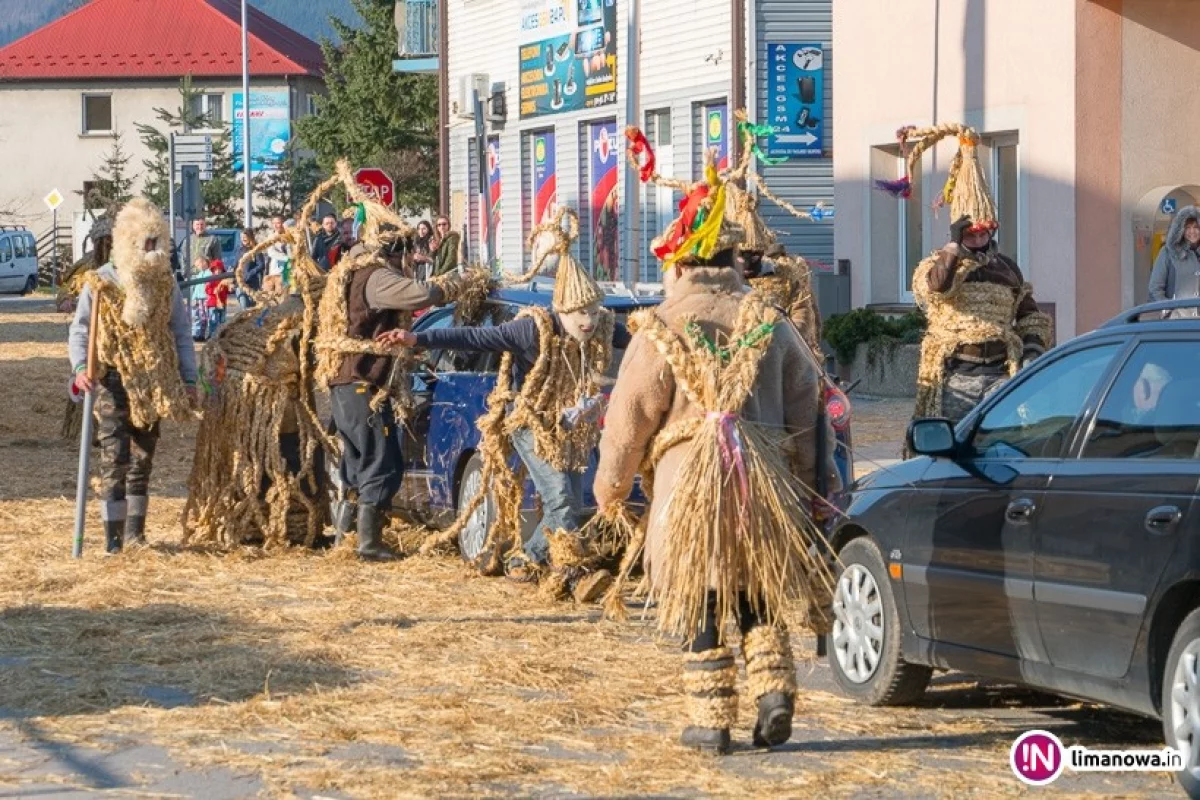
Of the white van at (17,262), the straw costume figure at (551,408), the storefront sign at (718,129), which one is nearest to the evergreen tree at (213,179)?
the white van at (17,262)

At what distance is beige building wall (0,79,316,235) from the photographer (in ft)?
263

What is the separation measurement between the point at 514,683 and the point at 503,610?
77.8 inches

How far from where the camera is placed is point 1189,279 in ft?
52.0

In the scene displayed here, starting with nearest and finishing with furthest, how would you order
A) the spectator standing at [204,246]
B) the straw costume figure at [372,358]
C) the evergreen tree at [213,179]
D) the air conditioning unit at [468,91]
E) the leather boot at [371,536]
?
the straw costume figure at [372,358], the leather boot at [371,536], the spectator standing at [204,246], the air conditioning unit at [468,91], the evergreen tree at [213,179]

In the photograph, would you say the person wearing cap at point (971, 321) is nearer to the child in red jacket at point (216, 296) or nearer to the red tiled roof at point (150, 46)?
the child in red jacket at point (216, 296)

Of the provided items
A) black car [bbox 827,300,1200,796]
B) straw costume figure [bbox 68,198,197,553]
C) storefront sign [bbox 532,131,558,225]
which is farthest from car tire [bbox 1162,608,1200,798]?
storefront sign [bbox 532,131,558,225]

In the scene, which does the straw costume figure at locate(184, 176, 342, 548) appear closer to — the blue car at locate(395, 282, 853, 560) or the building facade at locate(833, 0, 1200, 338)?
the blue car at locate(395, 282, 853, 560)

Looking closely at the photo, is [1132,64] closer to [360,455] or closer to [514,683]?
[360,455]

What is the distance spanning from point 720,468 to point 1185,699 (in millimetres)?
1752

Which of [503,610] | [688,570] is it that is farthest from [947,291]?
[688,570]

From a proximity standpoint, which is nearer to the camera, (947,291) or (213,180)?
(947,291)

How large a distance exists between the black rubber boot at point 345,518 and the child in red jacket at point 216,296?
44.3ft

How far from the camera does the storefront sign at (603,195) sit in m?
34.7

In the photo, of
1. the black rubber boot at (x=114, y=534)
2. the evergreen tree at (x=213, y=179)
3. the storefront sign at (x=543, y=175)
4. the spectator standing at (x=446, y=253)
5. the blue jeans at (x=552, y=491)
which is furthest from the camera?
the evergreen tree at (x=213, y=179)
